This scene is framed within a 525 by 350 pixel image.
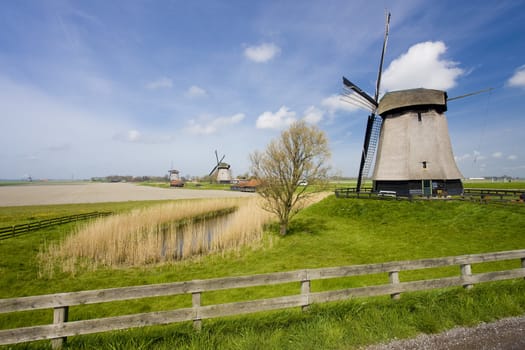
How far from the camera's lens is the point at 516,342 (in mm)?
3775

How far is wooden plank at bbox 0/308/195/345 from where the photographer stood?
11.5ft

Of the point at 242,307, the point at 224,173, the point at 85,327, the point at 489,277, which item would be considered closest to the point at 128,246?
the point at 85,327

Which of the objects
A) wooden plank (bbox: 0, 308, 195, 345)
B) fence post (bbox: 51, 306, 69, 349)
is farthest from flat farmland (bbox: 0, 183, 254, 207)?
wooden plank (bbox: 0, 308, 195, 345)

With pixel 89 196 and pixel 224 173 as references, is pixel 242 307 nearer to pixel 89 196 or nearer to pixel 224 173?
pixel 89 196

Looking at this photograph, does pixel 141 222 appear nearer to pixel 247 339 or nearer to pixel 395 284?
pixel 247 339

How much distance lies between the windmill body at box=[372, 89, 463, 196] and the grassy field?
316 cm

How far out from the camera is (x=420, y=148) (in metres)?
20.0

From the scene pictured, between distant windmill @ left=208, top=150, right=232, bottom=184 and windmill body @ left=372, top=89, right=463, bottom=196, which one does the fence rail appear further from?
distant windmill @ left=208, top=150, right=232, bottom=184

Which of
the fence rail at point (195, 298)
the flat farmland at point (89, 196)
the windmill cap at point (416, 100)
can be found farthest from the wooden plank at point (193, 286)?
the flat farmland at point (89, 196)

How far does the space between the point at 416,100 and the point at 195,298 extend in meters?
24.2

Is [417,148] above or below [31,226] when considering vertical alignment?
above

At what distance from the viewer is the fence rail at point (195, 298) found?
360cm

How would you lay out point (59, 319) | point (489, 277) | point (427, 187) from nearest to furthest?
point (59, 319) < point (489, 277) < point (427, 187)

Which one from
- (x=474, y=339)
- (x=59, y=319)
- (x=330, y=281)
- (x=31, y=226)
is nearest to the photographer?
(x=59, y=319)
